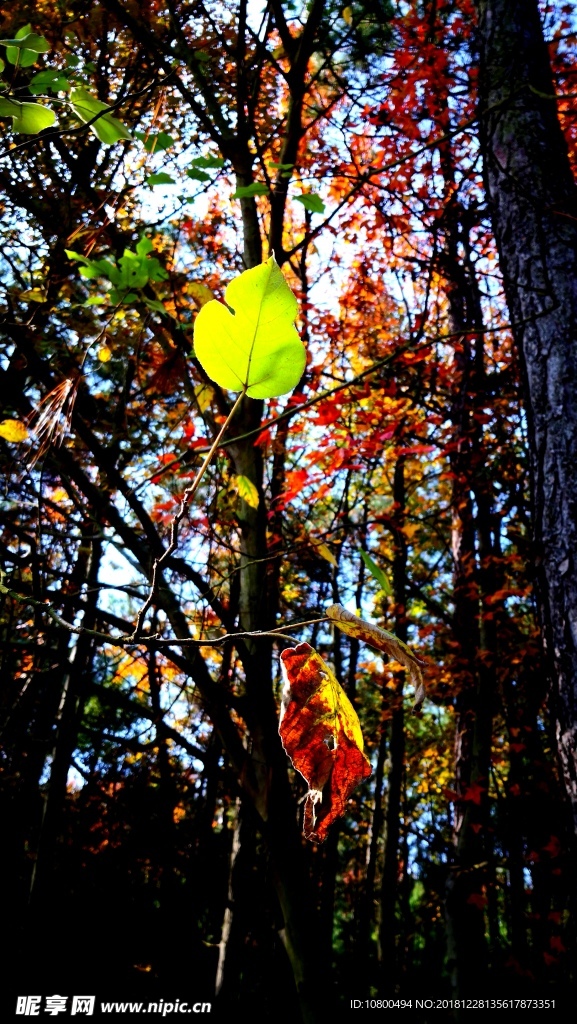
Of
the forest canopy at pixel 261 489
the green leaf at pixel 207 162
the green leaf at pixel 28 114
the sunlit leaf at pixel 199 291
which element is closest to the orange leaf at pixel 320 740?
the forest canopy at pixel 261 489

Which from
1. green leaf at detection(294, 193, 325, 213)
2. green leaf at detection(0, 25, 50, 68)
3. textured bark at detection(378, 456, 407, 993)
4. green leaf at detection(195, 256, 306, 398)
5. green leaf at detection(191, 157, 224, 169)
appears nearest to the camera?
green leaf at detection(195, 256, 306, 398)

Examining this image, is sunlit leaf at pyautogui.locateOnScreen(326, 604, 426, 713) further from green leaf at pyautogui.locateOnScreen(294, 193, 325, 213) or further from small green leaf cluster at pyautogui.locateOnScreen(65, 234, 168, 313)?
green leaf at pyautogui.locateOnScreen(294, 193, 325, 213)

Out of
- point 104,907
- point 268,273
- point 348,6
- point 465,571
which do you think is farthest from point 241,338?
point 104,907

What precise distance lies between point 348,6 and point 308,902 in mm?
5040

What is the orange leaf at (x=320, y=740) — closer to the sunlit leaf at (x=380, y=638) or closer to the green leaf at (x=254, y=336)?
the sunlit leaf at (x=380, y=638)

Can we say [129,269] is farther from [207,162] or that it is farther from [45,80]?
[45,80]

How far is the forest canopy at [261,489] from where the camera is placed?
4.76 ft

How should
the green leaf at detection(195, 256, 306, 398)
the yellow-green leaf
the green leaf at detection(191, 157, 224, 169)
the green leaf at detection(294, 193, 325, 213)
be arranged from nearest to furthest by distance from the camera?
the green leaf at detection(195, 256, 306, 398), the yellow-green leaf, the green leaf at detection(294, 193, 325, 213), the green leaf at detection(191, 157, 224, 169)

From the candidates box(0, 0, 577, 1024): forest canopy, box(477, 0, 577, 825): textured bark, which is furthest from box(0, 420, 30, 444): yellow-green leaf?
box(477, 0, 577, 825): textured bark

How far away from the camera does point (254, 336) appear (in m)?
0.46

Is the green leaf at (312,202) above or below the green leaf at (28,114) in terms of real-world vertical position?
above

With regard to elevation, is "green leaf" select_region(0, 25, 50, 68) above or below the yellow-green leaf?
above

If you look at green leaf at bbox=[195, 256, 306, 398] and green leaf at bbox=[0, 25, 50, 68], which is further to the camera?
green leaf at bbox=[0, 25, 50, 68]

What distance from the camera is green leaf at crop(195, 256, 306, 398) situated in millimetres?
445
